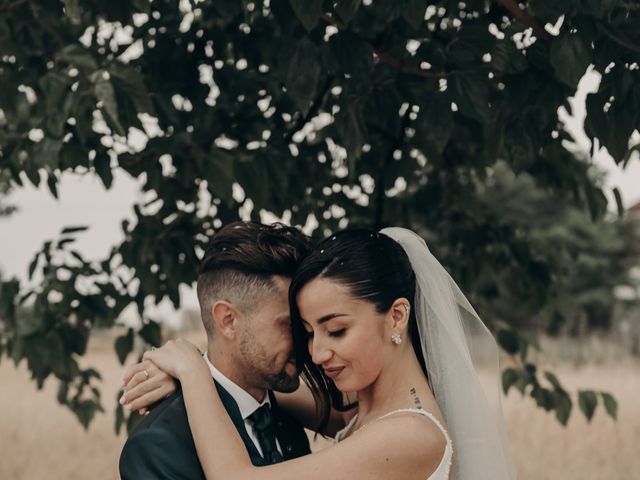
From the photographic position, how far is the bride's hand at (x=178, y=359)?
Result: 3.01 metres

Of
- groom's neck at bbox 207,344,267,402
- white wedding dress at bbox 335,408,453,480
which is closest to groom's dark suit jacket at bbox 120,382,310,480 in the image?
groom's neck at bbox 207,344,267,402

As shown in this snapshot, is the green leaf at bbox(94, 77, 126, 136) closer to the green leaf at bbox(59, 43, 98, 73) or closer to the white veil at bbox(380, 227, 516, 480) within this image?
the green leaf at bbox(59, 43, 98, 73)

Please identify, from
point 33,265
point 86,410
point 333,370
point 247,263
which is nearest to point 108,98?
point 247,263

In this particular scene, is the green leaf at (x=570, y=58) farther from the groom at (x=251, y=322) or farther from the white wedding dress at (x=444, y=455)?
the white wedding dress at (x=444, y=455)

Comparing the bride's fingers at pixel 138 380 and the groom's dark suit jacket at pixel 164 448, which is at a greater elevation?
the bride's fingers at pixel 138 380

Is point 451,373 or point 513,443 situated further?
point 513,443

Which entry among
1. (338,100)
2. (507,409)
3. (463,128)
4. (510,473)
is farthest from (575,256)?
(507,409)

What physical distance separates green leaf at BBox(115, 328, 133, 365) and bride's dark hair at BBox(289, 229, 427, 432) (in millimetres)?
1847

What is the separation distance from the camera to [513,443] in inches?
401

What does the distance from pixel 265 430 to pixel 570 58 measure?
149cm

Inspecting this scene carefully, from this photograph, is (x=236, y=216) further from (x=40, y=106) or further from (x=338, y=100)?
(x=40, y=106)

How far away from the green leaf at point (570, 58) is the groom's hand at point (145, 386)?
152 centimetres

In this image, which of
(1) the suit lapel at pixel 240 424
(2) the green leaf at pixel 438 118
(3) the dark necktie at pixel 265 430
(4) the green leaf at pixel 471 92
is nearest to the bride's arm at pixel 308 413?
(3) the dark necktie at pixel 265 430

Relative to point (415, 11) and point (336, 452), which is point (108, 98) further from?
point (336, 452)
